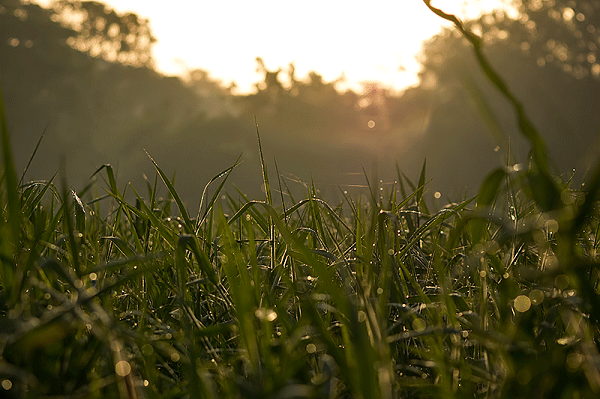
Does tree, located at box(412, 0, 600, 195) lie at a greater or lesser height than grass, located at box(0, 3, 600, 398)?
greater

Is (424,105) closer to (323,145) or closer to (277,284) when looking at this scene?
(323,145)

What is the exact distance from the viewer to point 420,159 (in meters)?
20.0

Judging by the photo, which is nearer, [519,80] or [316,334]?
[316,334]

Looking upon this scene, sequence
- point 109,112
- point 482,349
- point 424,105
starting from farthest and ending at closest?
point 109,112
point 424,105
point 482,349

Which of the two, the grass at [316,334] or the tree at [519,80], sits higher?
the tree at [519,80]

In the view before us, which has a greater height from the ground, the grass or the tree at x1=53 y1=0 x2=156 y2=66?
the tree at x1=53 y1=0 x2=156 y2=66

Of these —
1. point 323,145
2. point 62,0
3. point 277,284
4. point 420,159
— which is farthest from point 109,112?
point 277,284

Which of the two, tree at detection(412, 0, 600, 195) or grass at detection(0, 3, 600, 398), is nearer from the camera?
grass at detection(0, 3, 600, 398)

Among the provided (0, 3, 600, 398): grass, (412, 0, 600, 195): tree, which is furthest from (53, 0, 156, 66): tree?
(0, 3, 600, 398): grass

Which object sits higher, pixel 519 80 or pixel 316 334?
pixel 519 80

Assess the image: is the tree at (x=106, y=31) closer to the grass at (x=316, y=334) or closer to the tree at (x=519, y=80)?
the tree at (x=519, y=80)

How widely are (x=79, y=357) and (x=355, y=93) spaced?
2385 cm

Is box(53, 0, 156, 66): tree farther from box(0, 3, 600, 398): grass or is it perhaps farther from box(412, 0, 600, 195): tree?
box(0, 3, 600, 398): grass

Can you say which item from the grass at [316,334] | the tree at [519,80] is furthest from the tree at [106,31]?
the grass at [316,334]
